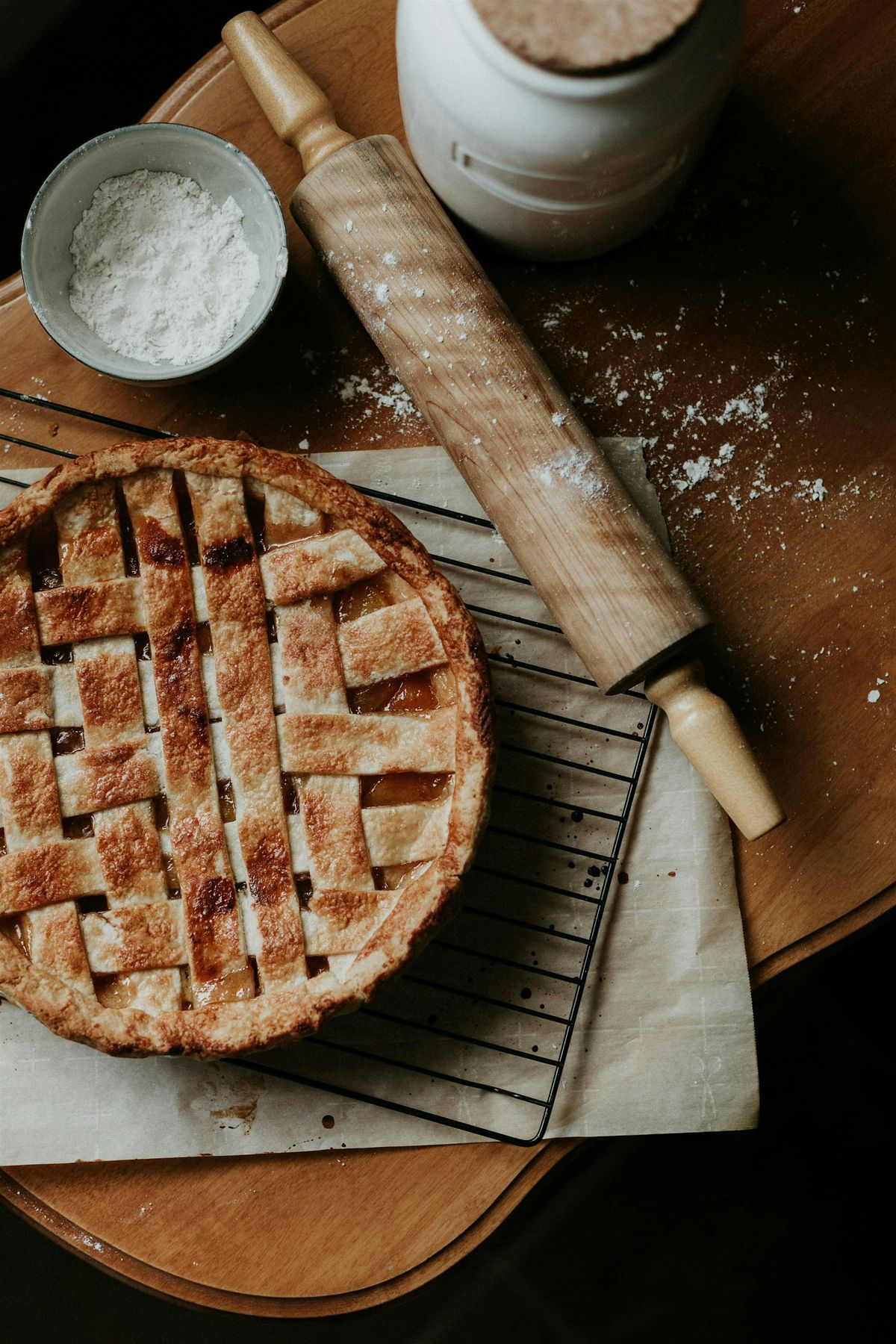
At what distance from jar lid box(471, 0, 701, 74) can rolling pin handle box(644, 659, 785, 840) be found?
1.90ft

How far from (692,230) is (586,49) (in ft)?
1.42

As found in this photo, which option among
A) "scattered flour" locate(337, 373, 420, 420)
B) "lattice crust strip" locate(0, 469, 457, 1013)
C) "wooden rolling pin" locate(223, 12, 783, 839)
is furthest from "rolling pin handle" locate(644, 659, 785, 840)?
"scattered flour" locate(337, 373, 420, 420)

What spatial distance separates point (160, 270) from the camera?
118cm

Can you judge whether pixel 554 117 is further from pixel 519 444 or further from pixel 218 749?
pixel 218 749

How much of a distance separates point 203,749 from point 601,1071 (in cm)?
58

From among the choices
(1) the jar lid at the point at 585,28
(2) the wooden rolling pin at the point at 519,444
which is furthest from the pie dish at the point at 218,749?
(1) the jar lid at the point at 585,28

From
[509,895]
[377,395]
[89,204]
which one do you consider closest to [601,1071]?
[509,895]

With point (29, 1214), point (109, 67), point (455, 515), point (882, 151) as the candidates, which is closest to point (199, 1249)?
point (29, 1214)

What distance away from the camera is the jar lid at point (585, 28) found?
0.86 m

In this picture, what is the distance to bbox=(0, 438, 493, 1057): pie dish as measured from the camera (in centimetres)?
109

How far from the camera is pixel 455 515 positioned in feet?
3.97

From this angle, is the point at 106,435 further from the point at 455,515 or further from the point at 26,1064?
the point at 26,1064

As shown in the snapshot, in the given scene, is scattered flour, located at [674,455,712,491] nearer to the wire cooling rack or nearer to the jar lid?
the wire cooling rack

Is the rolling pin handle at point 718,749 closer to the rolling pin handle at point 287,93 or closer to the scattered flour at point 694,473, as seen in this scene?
the scattered flour at point 694,473
